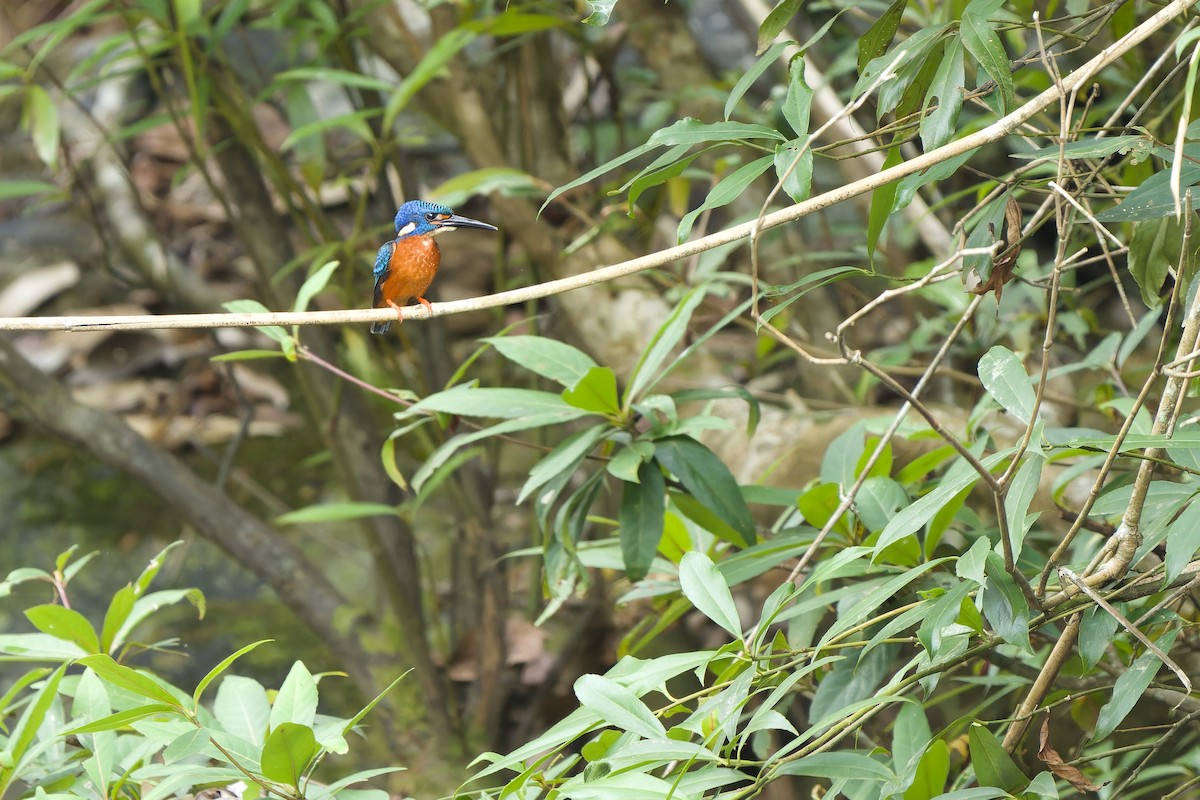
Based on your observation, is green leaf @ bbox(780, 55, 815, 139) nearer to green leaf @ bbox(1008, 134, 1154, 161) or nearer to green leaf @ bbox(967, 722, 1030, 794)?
green leaf @ bbox(1008, 134, 1154, 161)

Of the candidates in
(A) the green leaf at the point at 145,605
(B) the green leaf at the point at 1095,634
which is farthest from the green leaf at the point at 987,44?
(A) the green leaf at the point at 145,605

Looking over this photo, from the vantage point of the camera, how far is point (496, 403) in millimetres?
1323

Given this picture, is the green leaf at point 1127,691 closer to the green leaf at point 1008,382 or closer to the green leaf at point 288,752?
the green leaf at point 1008,382

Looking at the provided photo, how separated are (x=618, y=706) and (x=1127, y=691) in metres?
0.44

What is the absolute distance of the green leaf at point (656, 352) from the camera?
1.30 metres

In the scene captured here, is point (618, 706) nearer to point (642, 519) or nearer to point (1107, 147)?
point (642, 519)

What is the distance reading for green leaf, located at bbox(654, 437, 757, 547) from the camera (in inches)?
49.4

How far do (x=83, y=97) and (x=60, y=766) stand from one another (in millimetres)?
4024

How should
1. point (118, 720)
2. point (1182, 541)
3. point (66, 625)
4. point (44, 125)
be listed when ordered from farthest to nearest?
point (44, 125), point (66, 625), point (118, 720), point (1182, 541)

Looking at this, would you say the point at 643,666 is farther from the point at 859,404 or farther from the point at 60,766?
the point at 859,404

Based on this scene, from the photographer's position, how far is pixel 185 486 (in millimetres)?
2328

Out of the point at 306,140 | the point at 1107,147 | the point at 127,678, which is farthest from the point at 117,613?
the point at 306,140

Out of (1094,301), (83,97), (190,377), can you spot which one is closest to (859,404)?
(1094,301)

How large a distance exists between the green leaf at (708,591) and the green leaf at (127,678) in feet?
1.55
